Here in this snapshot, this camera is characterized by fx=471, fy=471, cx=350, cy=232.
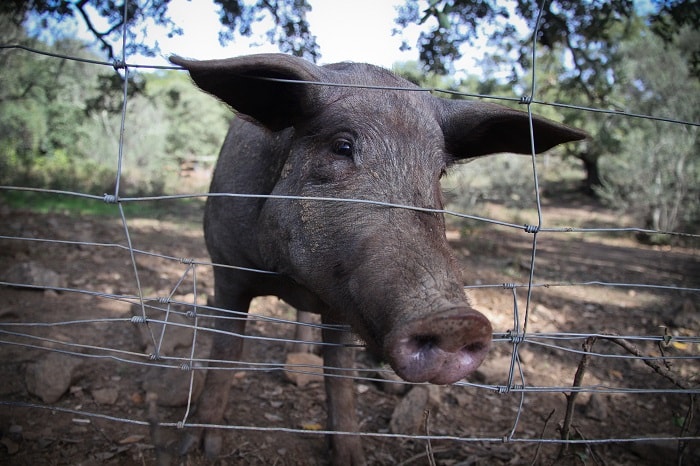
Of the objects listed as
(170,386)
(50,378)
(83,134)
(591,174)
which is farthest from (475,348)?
(591,174)

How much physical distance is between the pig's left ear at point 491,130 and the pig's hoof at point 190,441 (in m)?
2.54

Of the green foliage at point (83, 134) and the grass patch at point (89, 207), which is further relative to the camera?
the green foliage at point (83, 134)

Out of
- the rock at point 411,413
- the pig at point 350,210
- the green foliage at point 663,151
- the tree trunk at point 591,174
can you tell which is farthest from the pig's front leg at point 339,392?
the tree trunk at point 591,174

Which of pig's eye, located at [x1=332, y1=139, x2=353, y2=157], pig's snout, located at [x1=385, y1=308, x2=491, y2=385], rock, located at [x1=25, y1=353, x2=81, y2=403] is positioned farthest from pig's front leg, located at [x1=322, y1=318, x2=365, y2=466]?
rock, located at [x1=25, y1=353, x2=81, y2=403]

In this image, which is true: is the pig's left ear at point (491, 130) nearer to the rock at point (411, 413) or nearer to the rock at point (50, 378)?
the rock at point (411, 413)

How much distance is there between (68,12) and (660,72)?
16529 mm

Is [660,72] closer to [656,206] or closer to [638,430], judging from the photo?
[656,206]

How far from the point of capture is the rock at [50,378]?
3406 millimetres

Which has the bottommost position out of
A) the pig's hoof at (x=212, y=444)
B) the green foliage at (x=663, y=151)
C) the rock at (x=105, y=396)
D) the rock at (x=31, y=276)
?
the pig's hoof at (x=212, y=444)

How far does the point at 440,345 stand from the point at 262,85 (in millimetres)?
1621

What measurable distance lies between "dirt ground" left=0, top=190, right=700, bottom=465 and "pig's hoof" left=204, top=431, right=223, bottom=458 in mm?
59

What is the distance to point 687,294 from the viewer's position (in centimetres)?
767

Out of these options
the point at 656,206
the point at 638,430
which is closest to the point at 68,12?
the point at 638,430

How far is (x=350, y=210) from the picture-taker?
2164 mm
